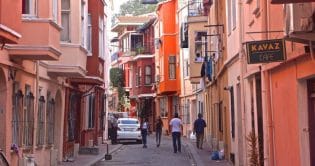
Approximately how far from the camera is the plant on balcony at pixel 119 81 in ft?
234

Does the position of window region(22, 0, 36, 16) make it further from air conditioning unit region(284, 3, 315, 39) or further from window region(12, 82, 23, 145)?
air conditioning unit region(284, 3, 315, 39)

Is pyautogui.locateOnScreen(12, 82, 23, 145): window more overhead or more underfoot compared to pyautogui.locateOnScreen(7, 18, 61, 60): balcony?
more underfoot

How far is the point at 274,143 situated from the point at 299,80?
2.67m

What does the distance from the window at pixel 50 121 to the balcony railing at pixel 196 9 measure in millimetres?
15150

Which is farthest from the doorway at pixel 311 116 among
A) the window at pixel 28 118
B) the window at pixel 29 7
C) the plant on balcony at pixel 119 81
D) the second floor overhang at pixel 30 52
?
the plant on balcony at pixel 119 81

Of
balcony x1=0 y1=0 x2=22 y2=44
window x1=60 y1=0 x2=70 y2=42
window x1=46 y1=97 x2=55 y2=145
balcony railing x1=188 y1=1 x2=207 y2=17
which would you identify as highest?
balcony railing x1=188 y1=1 x2=207 y2=17

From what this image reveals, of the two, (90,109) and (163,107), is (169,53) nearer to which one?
(163,107)

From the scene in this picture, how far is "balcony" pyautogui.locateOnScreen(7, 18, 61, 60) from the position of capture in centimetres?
1638

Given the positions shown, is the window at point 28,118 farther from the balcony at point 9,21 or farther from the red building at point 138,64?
the red building at point 138,64

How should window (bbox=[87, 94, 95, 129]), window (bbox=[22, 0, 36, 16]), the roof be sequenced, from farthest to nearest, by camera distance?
the roof → window (bbox=[87, 94, 95, 129]) → window (bbox=[22, 0, 36, 16])

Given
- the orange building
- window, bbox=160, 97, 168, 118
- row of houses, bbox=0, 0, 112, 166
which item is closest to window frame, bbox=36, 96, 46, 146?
row of houses, bbox=0, 0, 112, 166

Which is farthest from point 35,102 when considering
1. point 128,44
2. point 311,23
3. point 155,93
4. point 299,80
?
point 128,44

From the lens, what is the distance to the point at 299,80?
467 inches

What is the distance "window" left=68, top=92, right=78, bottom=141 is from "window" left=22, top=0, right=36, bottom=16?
8838 millimetres
